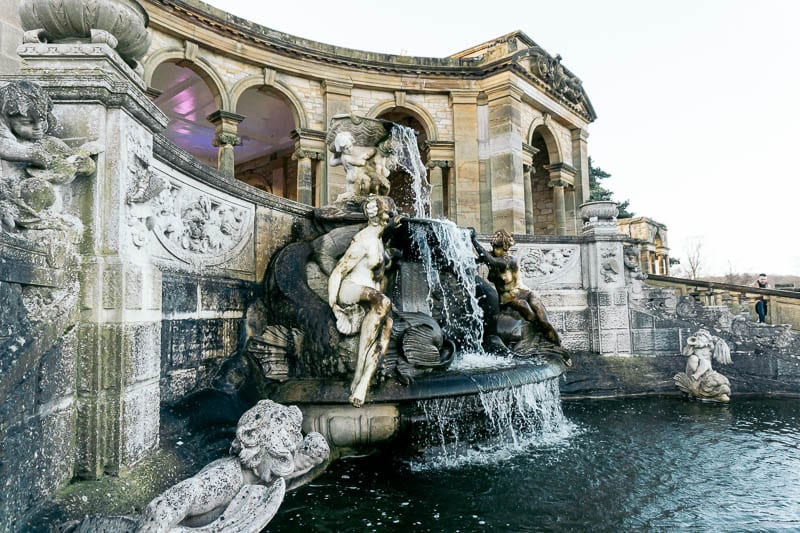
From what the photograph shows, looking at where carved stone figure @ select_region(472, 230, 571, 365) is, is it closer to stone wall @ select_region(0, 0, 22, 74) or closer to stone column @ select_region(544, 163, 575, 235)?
stone wall @ select_region(0, 0, 22, 74)

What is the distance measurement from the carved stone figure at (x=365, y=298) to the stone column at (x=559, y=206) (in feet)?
49.3

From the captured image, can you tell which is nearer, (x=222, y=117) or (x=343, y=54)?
(x=222, y=117)

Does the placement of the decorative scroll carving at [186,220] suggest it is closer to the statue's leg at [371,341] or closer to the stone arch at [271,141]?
the statue's leg at [371,341]

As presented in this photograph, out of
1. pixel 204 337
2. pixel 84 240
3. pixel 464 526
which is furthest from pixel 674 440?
pixel 84 240

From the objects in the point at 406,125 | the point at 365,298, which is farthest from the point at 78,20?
the point at 406,125

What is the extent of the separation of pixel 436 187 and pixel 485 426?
1172 cm

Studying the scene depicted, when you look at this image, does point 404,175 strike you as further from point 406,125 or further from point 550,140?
point 550,140

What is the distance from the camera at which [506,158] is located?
50.0 feet

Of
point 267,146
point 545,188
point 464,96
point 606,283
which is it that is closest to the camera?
point 606,283

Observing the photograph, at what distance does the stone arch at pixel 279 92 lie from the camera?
1320 centimetres

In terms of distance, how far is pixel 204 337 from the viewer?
4.19 meters

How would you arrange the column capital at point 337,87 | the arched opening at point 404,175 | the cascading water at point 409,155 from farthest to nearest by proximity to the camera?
1. the arched opening at point 404,175
2. the column capital at point 337,87
3. the cascading water at point 409,155

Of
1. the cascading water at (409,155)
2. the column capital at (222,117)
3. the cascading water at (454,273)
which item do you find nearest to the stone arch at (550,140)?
the column capital at (222,117)

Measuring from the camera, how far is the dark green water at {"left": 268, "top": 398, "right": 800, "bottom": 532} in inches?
122
